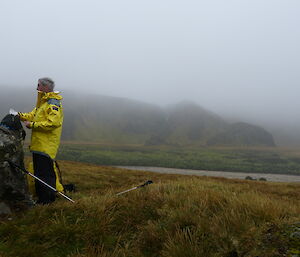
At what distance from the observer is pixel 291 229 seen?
11.9 ft

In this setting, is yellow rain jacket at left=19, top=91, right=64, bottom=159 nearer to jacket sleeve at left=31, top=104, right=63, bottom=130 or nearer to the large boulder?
jacket sleeve at left=31, top=104, right=63, bottom=130

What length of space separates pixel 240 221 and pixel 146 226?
1623 millimetres

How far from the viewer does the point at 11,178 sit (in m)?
5.49

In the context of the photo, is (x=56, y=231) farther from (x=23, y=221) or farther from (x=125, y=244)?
(x=125, y=244)

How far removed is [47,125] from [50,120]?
148 mm

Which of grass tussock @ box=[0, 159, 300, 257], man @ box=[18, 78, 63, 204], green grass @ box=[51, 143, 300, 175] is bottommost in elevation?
green grass @ box=[51, 143, 300, 175]

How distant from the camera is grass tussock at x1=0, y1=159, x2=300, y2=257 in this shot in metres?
3.67

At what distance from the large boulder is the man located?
1.66 ft

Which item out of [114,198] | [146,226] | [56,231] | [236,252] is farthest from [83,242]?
[236,252]

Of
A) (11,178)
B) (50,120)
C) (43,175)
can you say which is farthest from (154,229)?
(50,120)

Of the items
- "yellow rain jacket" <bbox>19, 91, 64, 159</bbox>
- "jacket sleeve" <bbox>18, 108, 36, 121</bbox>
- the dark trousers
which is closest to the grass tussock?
the dark trousers

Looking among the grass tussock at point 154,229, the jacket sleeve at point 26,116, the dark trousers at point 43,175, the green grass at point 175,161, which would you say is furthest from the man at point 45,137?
the green grass at point 175,161

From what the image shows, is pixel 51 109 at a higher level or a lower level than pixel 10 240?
higher

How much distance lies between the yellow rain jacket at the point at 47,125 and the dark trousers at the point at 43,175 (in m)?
0.17
